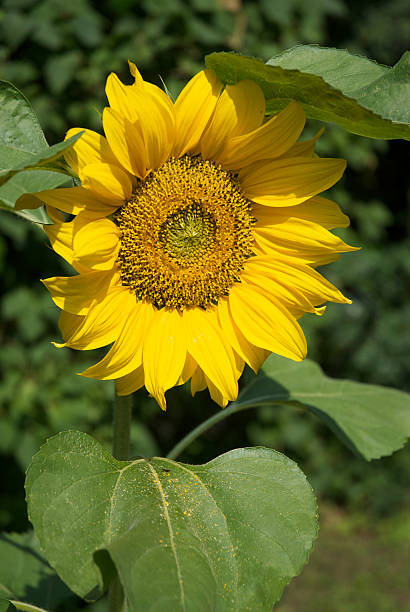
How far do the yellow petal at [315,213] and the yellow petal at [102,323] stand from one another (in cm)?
25

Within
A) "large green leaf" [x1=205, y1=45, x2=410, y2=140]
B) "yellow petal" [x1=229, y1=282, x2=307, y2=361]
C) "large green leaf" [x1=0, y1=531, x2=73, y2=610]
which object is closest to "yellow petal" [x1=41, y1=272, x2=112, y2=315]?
"yellow petal" [x1=229, y1=282, x2=307, y2=361]

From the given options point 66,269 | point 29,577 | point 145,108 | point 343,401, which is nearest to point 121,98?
point 145,108

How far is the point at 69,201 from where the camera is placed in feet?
3.11

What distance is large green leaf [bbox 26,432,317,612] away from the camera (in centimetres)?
83

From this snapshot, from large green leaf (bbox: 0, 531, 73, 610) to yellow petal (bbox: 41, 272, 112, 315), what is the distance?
70 centimetres

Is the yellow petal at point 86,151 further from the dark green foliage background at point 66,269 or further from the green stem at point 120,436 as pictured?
the dark green foliage background at point 66,269

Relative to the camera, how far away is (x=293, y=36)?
11.5 ft

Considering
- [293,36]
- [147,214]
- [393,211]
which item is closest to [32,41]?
[293,36]

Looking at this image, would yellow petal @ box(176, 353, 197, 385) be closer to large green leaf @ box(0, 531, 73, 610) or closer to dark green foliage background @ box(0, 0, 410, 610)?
large green leaf @ box(0, 531, 73, 610)

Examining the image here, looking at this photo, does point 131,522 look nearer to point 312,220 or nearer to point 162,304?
point 162,304

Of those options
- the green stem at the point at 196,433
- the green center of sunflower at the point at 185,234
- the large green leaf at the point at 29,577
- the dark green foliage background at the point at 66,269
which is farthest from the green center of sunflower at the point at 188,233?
the dark green foliage background at the point at 66,269

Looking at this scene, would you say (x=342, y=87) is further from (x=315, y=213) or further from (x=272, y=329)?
(x=272, y=329)

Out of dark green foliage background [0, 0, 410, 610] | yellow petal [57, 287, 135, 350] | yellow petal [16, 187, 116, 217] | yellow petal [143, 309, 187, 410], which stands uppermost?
yellow petal [16, 187, 116, 217]

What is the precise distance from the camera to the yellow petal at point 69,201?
92cm
